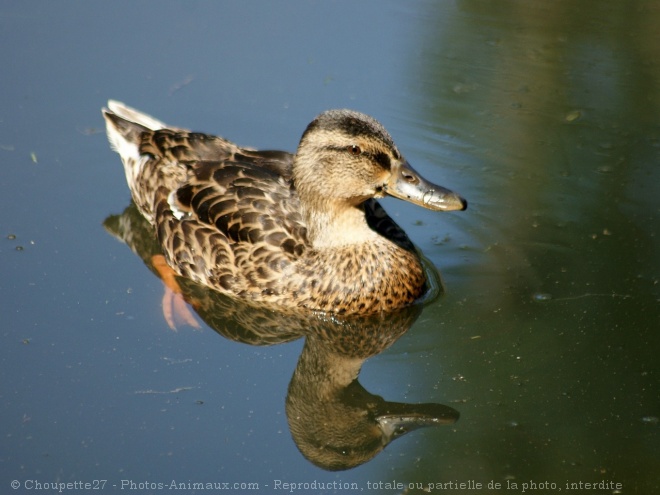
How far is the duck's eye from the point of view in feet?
20.6

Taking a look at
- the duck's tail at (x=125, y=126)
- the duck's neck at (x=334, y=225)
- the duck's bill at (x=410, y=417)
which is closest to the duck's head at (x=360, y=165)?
the duck's neck at (x=334, y=225)

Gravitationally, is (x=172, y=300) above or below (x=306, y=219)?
below

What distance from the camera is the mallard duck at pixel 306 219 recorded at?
20.6 ft

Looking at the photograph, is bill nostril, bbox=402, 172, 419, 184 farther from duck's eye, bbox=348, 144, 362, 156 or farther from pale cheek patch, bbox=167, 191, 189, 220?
pale cheek patch, bbox=167, 191, 189, 220

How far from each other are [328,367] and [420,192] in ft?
3.97

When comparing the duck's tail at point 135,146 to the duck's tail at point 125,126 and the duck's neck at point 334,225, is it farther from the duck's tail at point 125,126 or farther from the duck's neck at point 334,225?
the duck's neck at point 334,225

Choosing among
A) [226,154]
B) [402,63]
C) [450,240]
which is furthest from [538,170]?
[226,154]

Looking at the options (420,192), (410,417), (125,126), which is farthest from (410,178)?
(125,126)

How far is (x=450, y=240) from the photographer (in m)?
7.35

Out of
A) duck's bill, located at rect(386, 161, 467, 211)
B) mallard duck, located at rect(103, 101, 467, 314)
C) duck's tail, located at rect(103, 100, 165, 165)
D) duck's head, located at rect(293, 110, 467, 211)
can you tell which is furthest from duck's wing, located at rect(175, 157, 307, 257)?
duck's tail, located at rect(103, 100, 165, 165)

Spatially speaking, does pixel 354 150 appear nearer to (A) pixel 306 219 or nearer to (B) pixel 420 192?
(B) pixel 420 192

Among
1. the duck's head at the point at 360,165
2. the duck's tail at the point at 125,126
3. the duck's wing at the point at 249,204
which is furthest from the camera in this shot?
the duck's tail at the point at 125,126

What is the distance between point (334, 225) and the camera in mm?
6645

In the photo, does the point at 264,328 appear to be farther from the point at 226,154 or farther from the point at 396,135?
the point at 396,135
